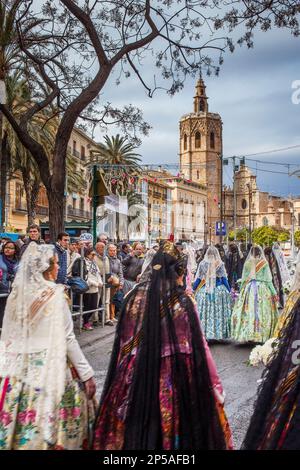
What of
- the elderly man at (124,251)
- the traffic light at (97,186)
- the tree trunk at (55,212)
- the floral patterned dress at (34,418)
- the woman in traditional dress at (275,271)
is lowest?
the floral patterned dress at (34,418)

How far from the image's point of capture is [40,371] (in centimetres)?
379

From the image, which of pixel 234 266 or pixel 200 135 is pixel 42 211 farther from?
pixel 200 135

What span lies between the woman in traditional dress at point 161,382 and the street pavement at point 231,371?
1.13 metres

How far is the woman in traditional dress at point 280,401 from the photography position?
3414 mm

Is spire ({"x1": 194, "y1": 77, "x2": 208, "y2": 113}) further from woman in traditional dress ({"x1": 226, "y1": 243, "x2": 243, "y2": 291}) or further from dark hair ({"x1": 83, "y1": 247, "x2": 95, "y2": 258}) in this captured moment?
dark hair ({"x1": 83, "y1": 247, "x2": 95, "y2": 258})

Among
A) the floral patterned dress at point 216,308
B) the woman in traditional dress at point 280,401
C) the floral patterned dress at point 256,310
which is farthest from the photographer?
the floral patterned dress at point 216,308

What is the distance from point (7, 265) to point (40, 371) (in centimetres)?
571

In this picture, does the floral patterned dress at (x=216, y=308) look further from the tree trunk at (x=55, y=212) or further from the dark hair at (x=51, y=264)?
the dark hair at (x=51, y=264)

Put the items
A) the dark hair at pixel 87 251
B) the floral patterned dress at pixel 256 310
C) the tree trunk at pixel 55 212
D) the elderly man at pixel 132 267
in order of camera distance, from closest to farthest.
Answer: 1. the floral patterned dress at pixel 256 310
2. the tree trunk at pixel 55 212
3. the dark hair at pixel 87 251
4. the elderly man at pixel 132 267

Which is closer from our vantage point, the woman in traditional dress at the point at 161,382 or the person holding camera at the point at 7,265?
the woman in traditional dress at the point at 161,382

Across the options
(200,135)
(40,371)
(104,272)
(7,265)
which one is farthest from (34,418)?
(200,135)

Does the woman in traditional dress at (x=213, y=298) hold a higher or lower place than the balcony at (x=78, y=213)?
lower

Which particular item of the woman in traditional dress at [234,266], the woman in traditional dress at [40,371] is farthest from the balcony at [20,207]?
the woman in traditional dress at [40,371]
